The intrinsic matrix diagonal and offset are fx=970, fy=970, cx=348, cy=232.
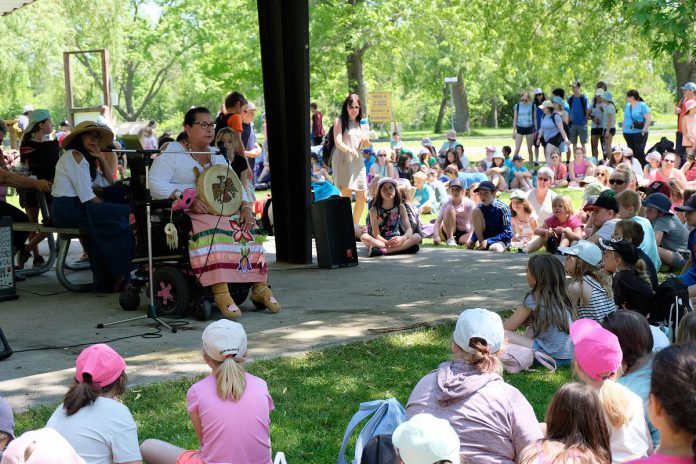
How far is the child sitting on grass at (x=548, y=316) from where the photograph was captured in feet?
21.5

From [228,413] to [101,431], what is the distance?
57cm

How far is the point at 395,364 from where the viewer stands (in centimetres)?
675

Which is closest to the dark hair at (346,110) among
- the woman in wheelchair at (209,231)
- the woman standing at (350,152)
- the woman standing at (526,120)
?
the woman standing at (350,152)

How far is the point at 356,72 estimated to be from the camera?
98.6 feet

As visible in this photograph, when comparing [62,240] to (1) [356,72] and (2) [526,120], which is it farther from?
(1) [356,72]

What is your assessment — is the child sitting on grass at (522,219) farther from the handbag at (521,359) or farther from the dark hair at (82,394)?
the dark hair at (82,394)

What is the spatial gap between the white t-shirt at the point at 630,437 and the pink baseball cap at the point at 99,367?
2.07 m

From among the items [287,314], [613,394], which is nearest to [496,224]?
[287,314]

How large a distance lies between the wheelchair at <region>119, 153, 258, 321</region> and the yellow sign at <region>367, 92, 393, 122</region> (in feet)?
60.3

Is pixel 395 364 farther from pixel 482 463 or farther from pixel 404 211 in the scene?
pixel 404 211

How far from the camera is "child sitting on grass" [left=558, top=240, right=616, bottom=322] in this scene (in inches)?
262

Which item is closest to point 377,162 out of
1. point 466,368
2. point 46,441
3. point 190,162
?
point 190,162

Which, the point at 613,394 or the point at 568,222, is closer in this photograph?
the point at 613,394

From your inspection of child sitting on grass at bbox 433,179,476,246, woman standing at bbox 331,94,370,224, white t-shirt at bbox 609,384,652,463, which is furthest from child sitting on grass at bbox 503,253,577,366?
woman standing at bbox 331,94,370,224
